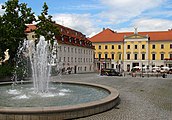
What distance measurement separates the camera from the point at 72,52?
62062 mm

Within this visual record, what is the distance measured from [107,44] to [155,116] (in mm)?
71884

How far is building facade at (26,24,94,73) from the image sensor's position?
5528 centimetres

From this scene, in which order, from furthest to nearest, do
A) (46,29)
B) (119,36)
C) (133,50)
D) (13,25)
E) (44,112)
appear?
(119,36) < (133,50) < (46,29) < (13,25) < (44,112)

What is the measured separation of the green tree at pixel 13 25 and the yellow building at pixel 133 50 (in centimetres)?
4429

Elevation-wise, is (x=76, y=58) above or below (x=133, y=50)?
below

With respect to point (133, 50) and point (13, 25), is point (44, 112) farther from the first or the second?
point (133, 50)

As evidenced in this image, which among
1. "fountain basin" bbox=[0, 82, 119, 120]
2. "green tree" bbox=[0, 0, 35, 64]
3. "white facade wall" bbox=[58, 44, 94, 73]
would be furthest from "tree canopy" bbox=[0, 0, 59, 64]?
"fountain basin" bbox=[0, 82, 119, 120]

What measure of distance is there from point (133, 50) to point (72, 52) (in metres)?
25.3

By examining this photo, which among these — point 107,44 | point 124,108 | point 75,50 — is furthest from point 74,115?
point 107,44

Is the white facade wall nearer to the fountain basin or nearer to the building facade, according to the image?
the building facade

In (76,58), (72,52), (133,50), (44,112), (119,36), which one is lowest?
(44,112)

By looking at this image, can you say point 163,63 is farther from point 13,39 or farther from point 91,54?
point 13,39

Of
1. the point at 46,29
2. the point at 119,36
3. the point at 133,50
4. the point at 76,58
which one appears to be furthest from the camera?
the point at 119,36

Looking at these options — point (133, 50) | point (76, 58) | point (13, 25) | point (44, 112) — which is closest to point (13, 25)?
point (13, 25)
